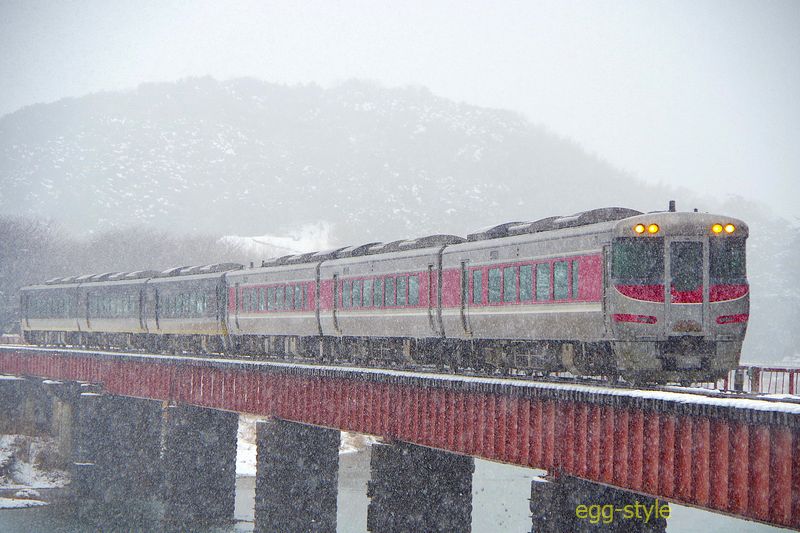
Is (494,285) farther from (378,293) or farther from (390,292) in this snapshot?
(378,293)

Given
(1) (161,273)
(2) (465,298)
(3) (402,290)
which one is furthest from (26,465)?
(2) (465,298)

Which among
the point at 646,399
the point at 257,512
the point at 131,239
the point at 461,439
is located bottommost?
the point at 257,512

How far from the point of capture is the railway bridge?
16.8 m

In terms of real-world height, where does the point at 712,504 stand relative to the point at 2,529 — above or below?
above

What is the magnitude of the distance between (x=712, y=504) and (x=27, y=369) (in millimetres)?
49085

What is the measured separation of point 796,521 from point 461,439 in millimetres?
10271

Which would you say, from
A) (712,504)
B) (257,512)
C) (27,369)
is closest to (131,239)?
(27,369)

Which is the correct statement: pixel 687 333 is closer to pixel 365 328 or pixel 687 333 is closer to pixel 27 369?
pixel 365 328

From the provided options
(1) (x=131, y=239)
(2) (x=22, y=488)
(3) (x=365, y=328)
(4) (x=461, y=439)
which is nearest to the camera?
(4) (x=461, y=439)

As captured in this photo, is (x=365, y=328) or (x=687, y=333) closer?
(x=687, y=333)

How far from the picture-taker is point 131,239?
478 ft

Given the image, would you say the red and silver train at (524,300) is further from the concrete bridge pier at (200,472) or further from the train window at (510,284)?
the concrete bridge pier at (200,472)

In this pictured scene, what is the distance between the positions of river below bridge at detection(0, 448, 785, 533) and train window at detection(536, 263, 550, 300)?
1789 cm

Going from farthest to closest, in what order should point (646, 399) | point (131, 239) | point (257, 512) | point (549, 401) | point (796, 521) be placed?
point (131, 239), point (257, 512), point (549, 401), point (646, 399), point (796, 521)
